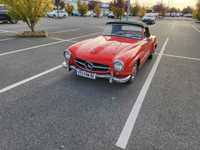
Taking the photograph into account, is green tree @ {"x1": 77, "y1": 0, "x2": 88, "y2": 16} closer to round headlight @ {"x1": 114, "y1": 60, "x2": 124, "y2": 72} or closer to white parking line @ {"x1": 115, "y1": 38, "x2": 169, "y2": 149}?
white parking line @ {"x1": 115, "y1": 38, "x2": 169, "y2": 149}

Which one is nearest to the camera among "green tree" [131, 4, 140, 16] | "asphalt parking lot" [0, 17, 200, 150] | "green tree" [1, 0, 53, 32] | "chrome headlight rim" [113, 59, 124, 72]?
"asphalt parking lot" [0, 17, 200, 150]

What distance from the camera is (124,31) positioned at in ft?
18.5

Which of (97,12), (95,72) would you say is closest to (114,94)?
(95,72)

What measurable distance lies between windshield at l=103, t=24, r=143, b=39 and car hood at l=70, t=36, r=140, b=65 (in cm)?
32

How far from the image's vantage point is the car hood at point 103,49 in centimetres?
408

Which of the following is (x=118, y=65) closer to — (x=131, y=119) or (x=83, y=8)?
(x=131, y=119)

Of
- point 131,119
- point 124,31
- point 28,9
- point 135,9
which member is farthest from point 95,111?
point 135,9

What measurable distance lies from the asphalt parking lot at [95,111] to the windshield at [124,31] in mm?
1179

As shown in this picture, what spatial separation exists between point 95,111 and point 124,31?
10.2ft

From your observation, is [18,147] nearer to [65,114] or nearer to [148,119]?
[65,114]

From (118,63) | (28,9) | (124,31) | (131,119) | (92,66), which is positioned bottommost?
(131,119)

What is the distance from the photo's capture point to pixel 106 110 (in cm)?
348

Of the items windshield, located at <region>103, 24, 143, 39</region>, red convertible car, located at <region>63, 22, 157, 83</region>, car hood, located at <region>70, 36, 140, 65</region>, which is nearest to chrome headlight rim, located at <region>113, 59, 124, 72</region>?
red convertible car, located at <region>63, 22, 157, 83</region>

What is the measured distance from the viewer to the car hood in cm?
408
